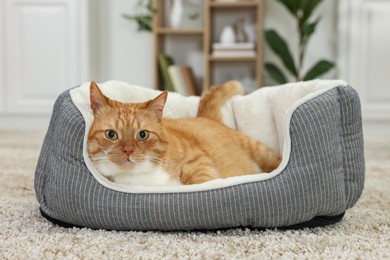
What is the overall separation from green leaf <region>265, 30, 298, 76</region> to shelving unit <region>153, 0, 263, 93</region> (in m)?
0.16

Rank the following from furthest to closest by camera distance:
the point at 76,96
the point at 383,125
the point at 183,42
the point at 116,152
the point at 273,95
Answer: the point at 183,42 < the point at 383,125 < the point at 273,95 < the point at 76,96 < the point at 116,152

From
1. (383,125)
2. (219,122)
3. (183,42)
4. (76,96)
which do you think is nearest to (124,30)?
(183,42)

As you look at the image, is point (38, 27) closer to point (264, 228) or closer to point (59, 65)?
point (59, 65)

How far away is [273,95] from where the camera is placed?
5.88ft

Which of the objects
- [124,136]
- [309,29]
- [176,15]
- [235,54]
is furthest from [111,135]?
[176,15]

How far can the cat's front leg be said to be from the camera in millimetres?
1391

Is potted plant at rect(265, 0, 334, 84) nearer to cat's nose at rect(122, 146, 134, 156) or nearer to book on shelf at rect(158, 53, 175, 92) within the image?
book on shelf at rect(158, 53, 175, 92)

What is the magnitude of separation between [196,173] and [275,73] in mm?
2467

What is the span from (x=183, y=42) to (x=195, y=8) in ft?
0.97

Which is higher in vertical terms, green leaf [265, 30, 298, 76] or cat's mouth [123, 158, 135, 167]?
green leaf [265, 30, 298, 76]

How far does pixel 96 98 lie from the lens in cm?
127

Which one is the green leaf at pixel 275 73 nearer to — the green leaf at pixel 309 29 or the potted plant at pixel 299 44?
the potted plant at pixel 299 44

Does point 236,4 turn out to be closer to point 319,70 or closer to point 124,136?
point 319,70

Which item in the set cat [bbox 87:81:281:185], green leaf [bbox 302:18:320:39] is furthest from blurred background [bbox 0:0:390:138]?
cat [bbox 87:81:281:185]
